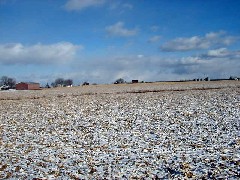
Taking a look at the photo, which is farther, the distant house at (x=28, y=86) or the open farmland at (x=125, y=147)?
the distant house at (x=28, y=86)

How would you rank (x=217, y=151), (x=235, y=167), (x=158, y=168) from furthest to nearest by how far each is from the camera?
(x=217, y=151), (x=158, y=168), (x=235, y=167)

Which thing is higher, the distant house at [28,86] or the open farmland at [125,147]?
the distant house at [28,86]

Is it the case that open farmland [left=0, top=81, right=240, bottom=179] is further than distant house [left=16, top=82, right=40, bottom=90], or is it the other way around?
distant house [left=16, top=82, right=40, bottom=90]

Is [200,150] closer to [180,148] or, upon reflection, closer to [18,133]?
[180,148]

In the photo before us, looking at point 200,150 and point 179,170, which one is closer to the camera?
point 179,170

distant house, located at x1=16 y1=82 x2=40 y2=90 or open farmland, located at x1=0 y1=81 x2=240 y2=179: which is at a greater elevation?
distant house, located at x1=16 y1=82 x2=40 y2=90

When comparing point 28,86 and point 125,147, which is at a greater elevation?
point 28,86

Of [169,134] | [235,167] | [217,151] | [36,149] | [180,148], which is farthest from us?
[169,134]

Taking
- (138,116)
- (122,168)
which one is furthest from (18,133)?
(122,168)

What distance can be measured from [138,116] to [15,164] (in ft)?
39.7

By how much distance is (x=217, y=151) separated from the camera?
39.7ft

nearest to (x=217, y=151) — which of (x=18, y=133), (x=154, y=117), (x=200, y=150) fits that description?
(x=200, y=150)

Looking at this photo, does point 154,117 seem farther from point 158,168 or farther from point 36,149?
point 158,168

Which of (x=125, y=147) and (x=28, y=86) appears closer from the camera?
(x=125, y=147)
